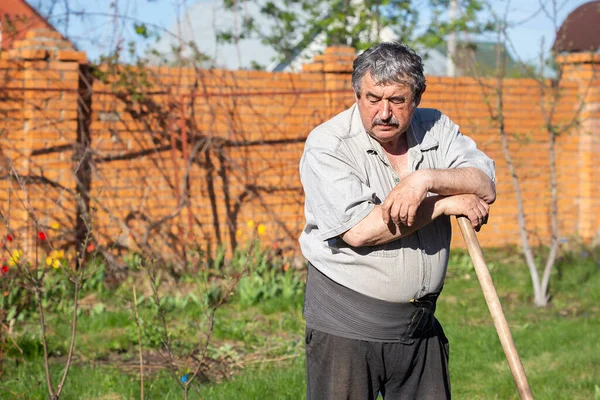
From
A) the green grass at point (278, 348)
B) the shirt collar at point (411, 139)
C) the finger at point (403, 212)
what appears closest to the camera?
the finger at point (403, 212)

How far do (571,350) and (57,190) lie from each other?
443 cm

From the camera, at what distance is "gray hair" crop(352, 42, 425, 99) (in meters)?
2.62

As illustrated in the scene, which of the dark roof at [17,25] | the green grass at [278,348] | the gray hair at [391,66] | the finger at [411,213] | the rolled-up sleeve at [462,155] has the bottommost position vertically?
the green grass at [278,348]

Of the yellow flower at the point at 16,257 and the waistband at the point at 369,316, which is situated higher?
the waistband at the point at 369,316

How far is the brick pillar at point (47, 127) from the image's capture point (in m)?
7.04

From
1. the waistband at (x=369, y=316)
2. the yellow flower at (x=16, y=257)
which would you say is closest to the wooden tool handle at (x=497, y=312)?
the waistband at (x=369, y=316)

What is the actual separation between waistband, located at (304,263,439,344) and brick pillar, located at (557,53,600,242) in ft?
24.4

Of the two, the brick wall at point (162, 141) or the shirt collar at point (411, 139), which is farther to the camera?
the brick wall at point (162, 141)

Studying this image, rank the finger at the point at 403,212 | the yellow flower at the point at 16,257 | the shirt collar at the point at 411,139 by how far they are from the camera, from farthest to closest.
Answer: the yellow flower at the point at 16,257 → the shirt collar at the point at 411,139 → the finger at the point at 403,212

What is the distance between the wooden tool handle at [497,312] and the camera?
256 cm

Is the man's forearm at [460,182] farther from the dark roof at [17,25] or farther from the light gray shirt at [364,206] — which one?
the dark roof at [17,25]

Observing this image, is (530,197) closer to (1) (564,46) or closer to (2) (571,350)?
(1) (564,46)

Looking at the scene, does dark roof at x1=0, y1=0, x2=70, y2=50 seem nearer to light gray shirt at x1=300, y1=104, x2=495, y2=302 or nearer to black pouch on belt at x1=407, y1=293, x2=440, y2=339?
light gray shirt at x1=300, y1=104, x2=495, y2=302

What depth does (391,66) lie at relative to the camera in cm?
262
